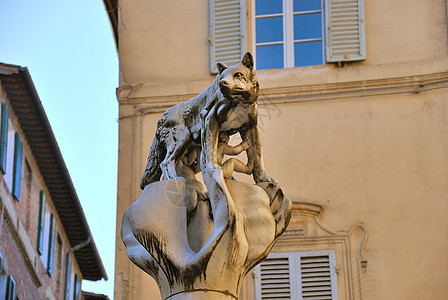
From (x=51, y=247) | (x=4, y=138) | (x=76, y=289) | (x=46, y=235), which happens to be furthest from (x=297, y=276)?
(x=76, y=289)

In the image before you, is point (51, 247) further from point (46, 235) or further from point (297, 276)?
point (297, 276)

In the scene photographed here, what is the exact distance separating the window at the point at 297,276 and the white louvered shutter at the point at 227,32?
311 centimetres

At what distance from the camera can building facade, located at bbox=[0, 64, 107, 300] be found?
23.0 metres

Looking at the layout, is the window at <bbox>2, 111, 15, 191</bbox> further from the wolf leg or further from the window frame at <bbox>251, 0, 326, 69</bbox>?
the wolf leg

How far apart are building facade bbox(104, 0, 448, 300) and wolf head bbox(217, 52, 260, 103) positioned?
6892mm

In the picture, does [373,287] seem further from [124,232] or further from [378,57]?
[124,232]

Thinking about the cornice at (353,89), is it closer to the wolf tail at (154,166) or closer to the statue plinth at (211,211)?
the wolf tail at (154,166)

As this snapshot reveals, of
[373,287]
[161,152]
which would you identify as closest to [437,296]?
[373,287]

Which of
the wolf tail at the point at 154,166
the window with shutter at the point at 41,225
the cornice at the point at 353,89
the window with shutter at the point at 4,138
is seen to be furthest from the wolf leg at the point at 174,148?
the window with shutter at the point at 41,225

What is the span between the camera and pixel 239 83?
9.60m

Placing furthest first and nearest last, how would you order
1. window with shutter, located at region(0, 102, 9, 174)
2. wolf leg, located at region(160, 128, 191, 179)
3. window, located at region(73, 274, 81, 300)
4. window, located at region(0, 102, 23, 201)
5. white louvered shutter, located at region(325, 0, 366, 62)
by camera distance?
1. window, located at region(73, 274, 81, 300)
2. window, located at region(0, 102, 23, 201)
3. window with shutter, located at region(0, 102, 9, 174)
4. white louvered shutter, located at region(325, 0, 366, 62)
5. wolf leg, located at region(160, 128, 191, 179)

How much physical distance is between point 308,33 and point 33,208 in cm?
922

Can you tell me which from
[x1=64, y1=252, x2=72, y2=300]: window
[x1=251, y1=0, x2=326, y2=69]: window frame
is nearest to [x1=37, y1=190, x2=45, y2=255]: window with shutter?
[x1=64, y1=252, x2=72, y2=300]: window

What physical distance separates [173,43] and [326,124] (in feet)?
8.75
